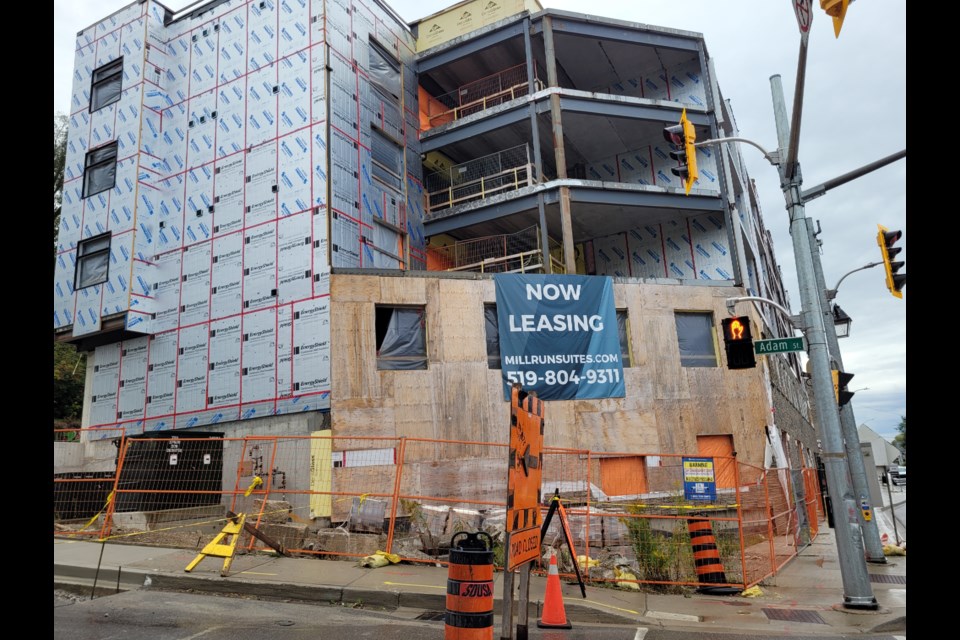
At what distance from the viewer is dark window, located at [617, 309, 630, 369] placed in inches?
791

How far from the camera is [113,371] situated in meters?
23.4

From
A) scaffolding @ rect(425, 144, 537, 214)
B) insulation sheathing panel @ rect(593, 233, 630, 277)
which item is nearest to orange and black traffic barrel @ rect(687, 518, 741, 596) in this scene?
insulation sheathing panel @ rect(593, 233, 630, 277)

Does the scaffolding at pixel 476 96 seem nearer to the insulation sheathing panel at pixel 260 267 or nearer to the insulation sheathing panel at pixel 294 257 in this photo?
the insulation sheathing panel at pixel 294 257

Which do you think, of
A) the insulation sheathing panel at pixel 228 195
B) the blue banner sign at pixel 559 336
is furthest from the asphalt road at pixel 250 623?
the insulation sheathing panel at pixel 228 195

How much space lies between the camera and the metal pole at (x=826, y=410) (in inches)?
382

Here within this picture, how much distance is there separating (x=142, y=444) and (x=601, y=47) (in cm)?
2133

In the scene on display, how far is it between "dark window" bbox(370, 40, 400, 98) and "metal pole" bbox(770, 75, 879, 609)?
1641 cm

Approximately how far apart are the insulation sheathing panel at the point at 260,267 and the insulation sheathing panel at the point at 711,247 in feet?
50.9

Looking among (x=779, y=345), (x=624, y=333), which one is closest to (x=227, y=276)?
(x=624, y=333)

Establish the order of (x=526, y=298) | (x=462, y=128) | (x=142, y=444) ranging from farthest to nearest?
(x=462, y=128) < (x=526, y=298) < (x=142, y=444)

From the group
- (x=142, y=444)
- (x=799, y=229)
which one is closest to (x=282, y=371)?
(x=142, y=444)

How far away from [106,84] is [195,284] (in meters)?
10.4
